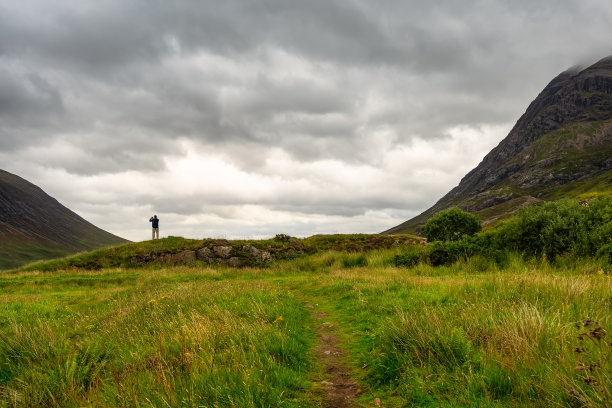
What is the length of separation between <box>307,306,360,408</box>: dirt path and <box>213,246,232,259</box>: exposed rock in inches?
983

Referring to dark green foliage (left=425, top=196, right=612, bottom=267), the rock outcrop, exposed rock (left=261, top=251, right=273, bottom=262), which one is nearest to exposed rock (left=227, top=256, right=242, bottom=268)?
the rock outcrop

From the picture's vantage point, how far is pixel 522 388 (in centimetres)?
380

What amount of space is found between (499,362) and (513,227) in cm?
1810

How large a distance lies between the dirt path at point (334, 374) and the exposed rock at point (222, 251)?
81.9 feet

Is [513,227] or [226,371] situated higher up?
[513,227]

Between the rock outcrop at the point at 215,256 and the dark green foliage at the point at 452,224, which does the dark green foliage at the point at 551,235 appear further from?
the dark green foliage at the point at 452,224

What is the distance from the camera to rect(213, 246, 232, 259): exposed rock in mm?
32719

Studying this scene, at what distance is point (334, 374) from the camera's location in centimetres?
596

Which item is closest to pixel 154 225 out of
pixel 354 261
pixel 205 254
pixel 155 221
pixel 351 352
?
pixel 155 221

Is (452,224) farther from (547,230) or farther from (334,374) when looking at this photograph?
(334,374)

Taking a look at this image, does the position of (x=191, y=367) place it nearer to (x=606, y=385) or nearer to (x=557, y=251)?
(x=606, y=385)

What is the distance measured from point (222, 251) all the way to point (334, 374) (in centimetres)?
2848

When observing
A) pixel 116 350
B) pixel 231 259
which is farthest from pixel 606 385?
pixel 231 259

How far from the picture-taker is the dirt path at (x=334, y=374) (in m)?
4.95
